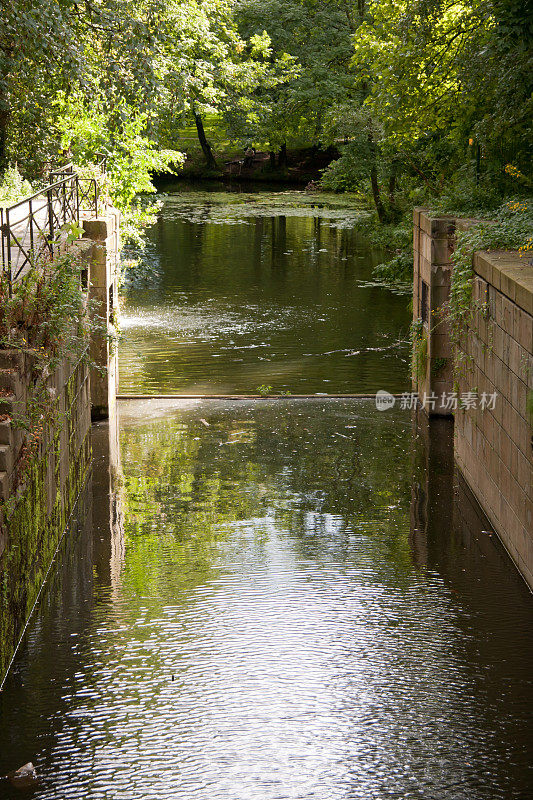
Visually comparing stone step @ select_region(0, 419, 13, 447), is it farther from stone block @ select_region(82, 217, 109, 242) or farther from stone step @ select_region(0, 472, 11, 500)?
stone block @ select_region(82, 217, 109, 242)

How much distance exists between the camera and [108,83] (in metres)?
17.3

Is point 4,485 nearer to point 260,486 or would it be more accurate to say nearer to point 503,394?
point 503,394

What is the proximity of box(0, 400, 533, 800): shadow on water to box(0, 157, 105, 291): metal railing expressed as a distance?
3.05 meters

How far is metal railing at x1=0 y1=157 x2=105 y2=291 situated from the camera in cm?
962

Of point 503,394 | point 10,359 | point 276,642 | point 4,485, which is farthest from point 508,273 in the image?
point 4,485

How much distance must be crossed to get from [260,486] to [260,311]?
47.1ft

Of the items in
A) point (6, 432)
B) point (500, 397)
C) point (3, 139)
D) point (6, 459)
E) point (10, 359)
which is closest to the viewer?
point (6, 459)

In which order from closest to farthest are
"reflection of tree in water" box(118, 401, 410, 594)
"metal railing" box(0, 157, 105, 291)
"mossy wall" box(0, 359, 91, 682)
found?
"mossy wall" box(0, 359, 91, 682) < "metal railing" box(0, 157, 105, 291) < "reflection of tree in water" box(118, 401, 410, 594)

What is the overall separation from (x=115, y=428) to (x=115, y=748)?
9167mm

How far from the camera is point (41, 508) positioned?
9.38m

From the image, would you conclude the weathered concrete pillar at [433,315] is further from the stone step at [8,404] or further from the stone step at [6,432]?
the stone step at [6,432]

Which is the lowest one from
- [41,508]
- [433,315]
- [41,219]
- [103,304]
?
[41,508]

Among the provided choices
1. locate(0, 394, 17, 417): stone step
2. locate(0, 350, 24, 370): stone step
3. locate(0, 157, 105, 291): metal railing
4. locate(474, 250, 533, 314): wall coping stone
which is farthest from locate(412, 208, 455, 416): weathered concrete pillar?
locate(0, 394, 17, 417): stone step

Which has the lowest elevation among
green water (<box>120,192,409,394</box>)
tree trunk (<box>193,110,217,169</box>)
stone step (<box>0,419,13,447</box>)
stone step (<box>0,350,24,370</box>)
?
green water (<box>120,192,409,394</box>)
